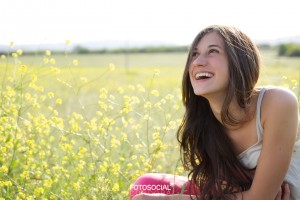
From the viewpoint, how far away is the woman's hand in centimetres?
276

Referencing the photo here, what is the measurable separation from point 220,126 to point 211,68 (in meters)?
0.38

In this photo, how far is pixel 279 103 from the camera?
8.59 ft

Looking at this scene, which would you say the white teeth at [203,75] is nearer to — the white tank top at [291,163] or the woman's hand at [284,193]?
the white tank top at [291,163]

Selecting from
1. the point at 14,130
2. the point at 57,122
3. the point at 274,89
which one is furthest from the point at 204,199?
the point at 14,130

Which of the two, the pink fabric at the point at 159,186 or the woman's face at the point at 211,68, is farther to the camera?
the pink fabric at the point at 159,186

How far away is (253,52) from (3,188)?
1666 millimetres

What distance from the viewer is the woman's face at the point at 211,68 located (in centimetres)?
273

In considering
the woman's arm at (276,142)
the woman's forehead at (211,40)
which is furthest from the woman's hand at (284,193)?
the woman's forehead at (211,40)

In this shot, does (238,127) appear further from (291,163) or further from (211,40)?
(211,40)

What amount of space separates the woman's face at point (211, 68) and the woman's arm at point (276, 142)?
25 centimetres

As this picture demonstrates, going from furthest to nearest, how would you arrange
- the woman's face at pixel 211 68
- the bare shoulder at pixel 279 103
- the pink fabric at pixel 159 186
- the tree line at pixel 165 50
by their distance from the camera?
the tree line at pixel 165 50, the pink fabric at pixel 159 186, the woman's face at pixel 211 68, the bare shoulder at pixel 279 103

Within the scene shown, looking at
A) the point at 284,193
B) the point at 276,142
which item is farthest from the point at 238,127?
the point at 284,193

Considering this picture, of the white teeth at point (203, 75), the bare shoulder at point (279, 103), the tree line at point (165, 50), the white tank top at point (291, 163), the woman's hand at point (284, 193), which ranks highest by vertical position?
the white teeth at point (203, 75)

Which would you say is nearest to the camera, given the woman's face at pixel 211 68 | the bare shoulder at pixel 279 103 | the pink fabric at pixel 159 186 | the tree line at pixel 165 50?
the bare shoulder at pixel 279 103
